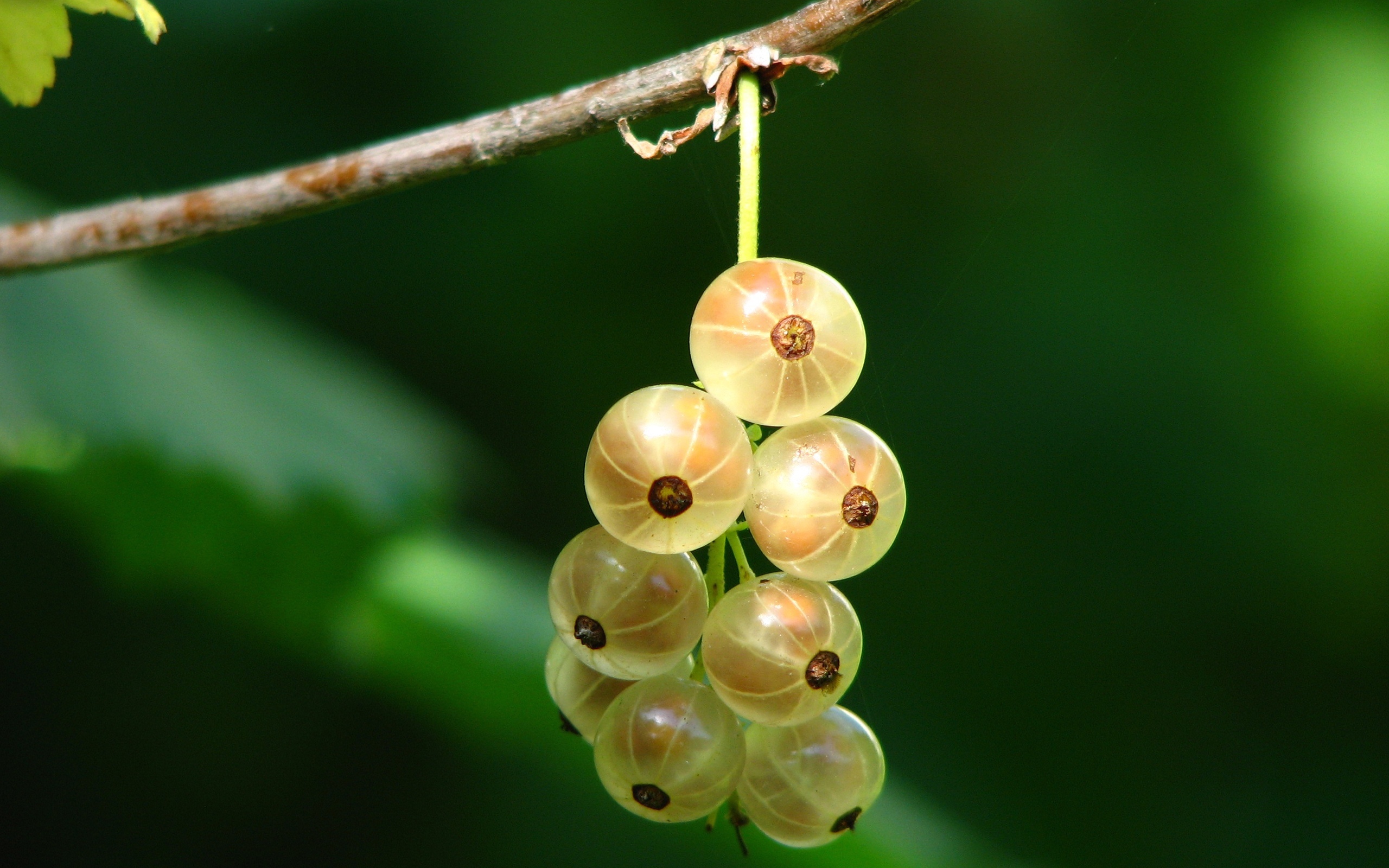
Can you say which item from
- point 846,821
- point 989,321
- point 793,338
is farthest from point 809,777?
point 989,321

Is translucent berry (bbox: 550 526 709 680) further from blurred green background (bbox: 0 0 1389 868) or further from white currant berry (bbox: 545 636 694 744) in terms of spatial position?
blurred green background (bbox: 0 0 1389 868)

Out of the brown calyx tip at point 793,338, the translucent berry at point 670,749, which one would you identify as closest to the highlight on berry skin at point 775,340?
the brown calyx tip at point 793,338

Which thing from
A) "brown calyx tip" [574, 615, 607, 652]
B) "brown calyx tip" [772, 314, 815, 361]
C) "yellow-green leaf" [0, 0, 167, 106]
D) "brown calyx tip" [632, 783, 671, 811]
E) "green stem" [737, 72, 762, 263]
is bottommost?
"brown calyx tip" [632, 783, 671, 811]

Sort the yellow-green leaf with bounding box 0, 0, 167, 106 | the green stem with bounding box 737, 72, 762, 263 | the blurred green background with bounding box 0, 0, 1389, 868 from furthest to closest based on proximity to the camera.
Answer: the blurred green background with bounding box 0, 0, 1389, 868, the yellow-green leaf with bounding box 0, 0, 167, 106, the green stem with bounding box 737, 72, 762, 263

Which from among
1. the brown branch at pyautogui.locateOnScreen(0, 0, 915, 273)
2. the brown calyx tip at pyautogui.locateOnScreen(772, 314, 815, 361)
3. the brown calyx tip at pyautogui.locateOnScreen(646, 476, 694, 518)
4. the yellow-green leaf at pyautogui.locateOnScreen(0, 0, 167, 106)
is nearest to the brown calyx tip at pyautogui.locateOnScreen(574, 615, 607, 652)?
the brown calyx tip at pyautogui.locateOnScreen(646, 476, 694, 518)

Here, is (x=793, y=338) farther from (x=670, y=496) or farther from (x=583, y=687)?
(x=583, y=687)

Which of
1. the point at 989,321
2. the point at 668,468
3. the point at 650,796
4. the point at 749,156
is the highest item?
the point at 989,321

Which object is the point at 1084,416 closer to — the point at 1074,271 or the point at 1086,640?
the point at 1074,271
